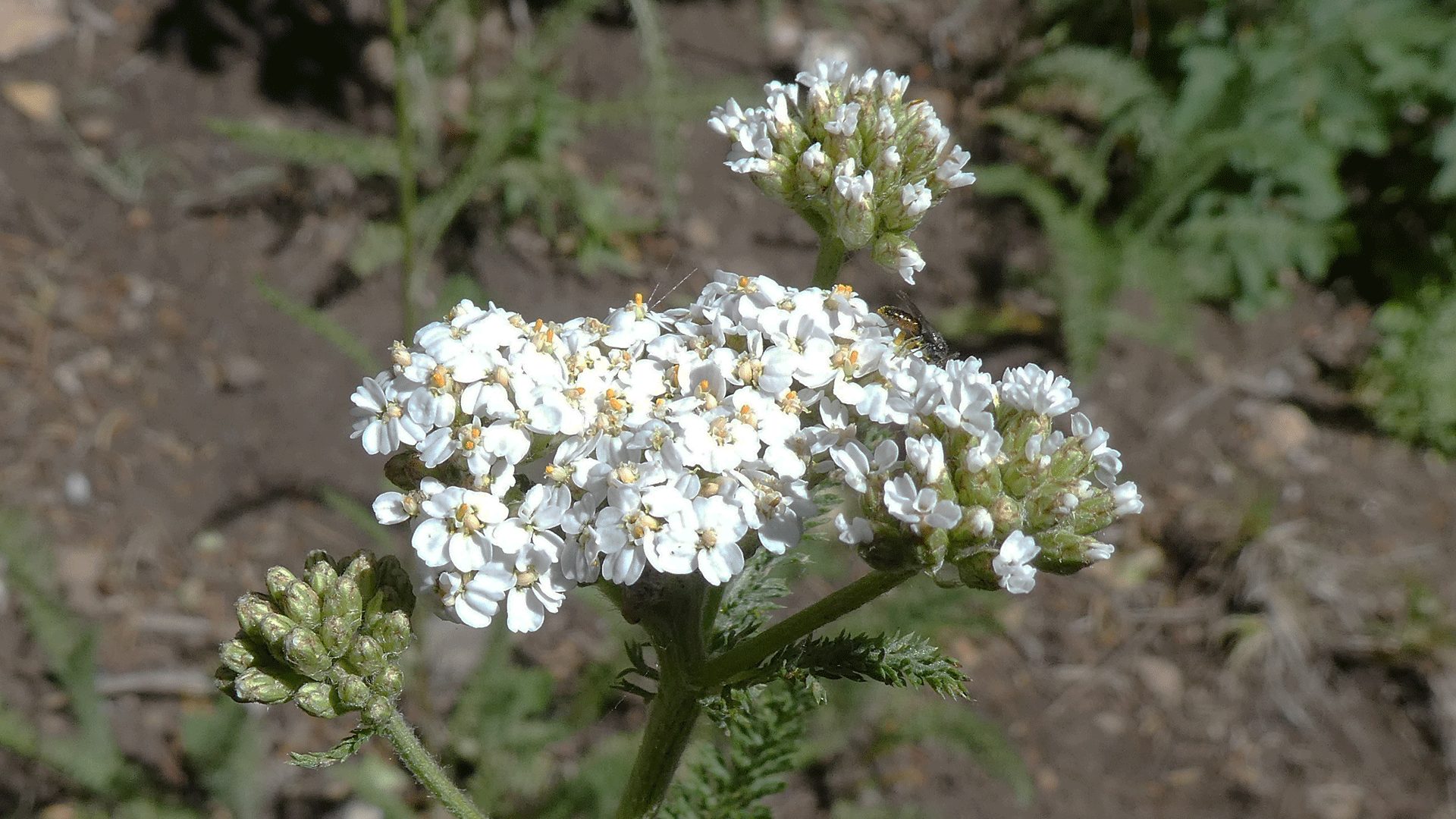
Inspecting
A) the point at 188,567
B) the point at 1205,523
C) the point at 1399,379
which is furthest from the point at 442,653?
the point at 1399,379

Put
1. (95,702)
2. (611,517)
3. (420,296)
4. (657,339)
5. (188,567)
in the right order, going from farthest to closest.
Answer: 1. (420,296)
2. (188,567)
3. (95,702)
4. (657,339)
5. (611,517)

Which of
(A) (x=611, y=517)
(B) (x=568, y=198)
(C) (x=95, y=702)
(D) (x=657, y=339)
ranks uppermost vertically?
(B) (x=568, y=198)

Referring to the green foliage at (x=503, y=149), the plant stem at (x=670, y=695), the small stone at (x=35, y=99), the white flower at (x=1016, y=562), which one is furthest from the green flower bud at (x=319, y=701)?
the small stone at (x=35, y=99)

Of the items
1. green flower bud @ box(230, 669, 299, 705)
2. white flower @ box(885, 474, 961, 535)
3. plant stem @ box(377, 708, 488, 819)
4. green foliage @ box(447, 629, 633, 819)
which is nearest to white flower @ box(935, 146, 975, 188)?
white flower @ box(885, 474, 961, 535)

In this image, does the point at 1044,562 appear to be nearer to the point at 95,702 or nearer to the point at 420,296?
the point at 95,702

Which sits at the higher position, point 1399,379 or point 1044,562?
point 1399,379

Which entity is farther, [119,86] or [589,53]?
[589,53]

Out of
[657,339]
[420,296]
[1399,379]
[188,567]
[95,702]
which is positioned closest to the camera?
[657,339]
